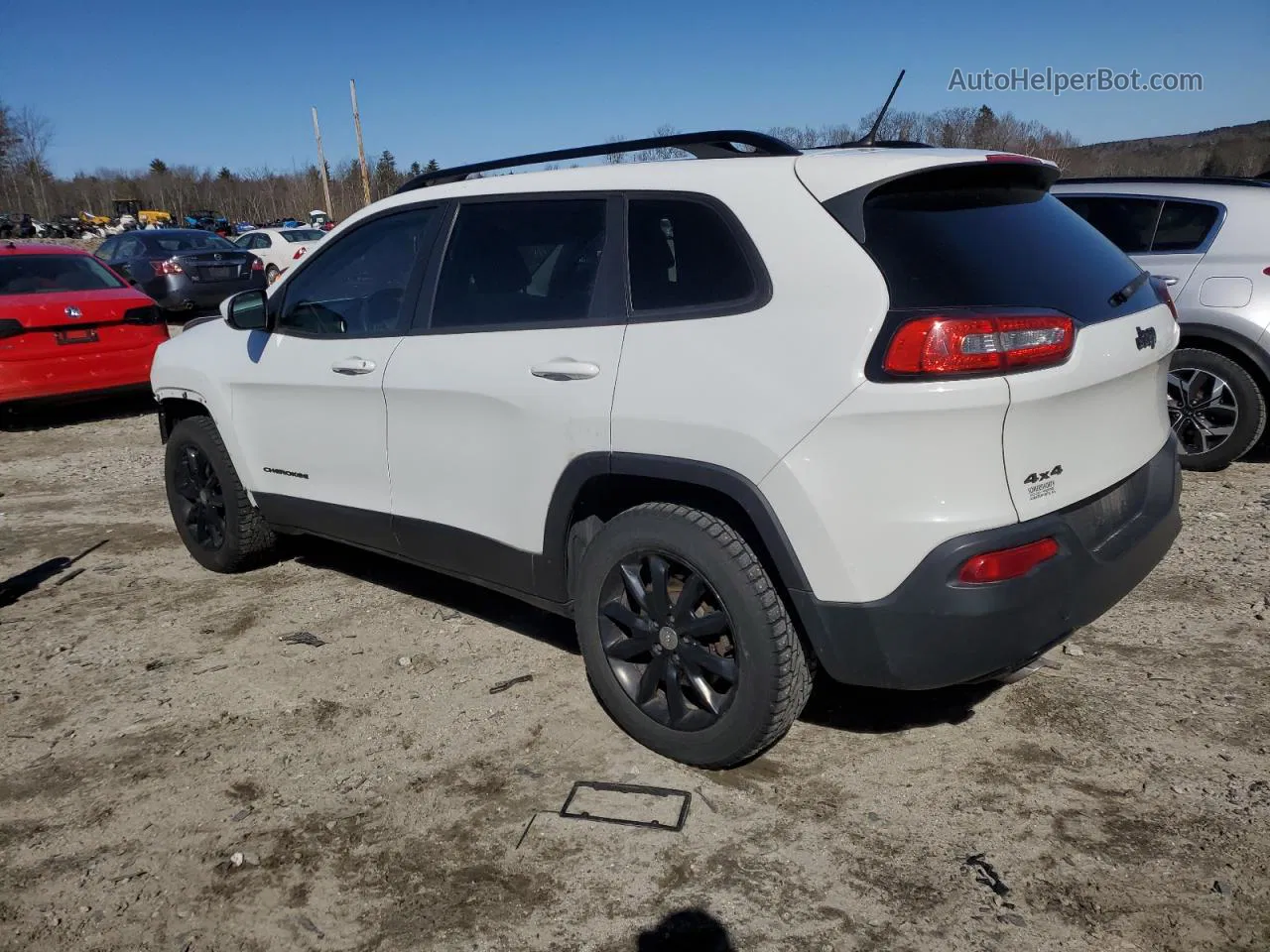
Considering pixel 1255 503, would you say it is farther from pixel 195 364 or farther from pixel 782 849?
pixel 195 364

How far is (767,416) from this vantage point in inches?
107

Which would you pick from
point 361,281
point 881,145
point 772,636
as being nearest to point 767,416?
point 772,636

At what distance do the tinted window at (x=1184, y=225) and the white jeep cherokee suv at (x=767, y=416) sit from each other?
10.9 ft

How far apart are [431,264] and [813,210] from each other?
165 centimetres

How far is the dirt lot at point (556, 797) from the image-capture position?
2.52 meters

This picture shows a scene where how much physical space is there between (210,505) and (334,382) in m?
1.44

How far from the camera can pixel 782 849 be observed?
277 cm

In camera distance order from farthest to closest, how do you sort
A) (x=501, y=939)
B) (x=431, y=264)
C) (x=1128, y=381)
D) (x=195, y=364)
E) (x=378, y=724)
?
(x=195, y=364)
(x=431, y=264)
(x=378, y=724)
(x=1128, y=381)
(x=501, y=939)

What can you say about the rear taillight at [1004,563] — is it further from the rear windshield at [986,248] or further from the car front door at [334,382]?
the car front door at [334,382]

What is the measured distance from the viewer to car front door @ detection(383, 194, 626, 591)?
323 centimetres

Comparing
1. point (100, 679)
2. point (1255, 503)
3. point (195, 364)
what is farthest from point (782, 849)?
point (1255, 503)

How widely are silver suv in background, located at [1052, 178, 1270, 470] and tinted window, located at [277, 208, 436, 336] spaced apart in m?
4.61

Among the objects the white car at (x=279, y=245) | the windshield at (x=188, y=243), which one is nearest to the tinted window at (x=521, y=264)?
the windshield at (x=188, y=243)

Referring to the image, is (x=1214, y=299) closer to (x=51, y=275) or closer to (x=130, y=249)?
(x=51, y=275)
